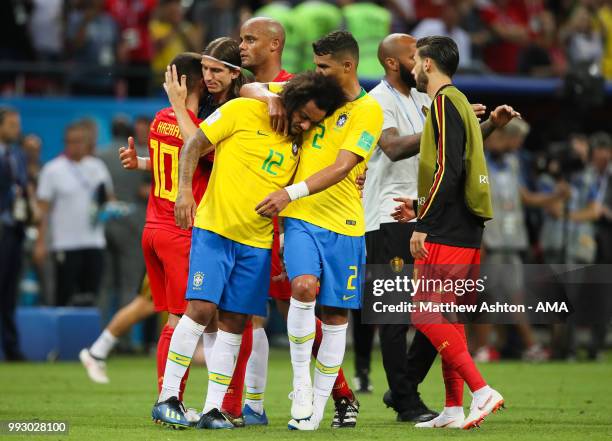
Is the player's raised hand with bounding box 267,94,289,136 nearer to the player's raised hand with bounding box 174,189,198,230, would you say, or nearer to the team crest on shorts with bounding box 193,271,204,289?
the player's raised hand with bounding box 174,189,198,230

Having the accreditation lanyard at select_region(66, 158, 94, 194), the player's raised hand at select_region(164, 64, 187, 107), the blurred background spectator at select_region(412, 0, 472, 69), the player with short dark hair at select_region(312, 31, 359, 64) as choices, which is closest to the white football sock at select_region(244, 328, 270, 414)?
the player's raised hand at select_region(164, 64, 187, 107)

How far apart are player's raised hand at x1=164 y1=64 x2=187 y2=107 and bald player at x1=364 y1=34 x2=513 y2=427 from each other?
1.49 meters

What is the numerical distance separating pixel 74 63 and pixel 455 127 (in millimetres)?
10472

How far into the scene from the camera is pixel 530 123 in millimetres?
19141

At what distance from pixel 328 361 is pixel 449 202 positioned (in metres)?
1.21

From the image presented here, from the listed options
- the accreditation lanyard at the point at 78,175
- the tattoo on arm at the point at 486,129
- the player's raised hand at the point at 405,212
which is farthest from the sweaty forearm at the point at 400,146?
the accreditation lanyard at the point at 78,175

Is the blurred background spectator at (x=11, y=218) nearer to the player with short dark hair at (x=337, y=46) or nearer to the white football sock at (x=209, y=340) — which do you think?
the white football sock at (x=209, y=340)

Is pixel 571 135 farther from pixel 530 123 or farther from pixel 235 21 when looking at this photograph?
pixel 235 21

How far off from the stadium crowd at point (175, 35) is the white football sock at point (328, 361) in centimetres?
901

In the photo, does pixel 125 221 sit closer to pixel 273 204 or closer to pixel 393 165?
pixel 393 165

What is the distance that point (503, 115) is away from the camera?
812 centimetres

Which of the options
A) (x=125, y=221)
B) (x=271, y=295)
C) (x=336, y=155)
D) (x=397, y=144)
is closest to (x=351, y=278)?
(x=336, y=155)

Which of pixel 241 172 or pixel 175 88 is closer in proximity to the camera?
pixel 241 172

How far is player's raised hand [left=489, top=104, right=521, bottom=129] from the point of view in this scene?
8062 mm
